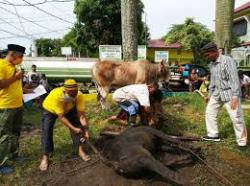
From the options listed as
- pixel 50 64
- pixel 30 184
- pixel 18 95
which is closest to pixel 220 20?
pixel 18 95

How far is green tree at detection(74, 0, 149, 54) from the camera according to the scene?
87.6 feet

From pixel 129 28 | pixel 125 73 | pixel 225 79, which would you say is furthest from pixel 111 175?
pixel 129 28

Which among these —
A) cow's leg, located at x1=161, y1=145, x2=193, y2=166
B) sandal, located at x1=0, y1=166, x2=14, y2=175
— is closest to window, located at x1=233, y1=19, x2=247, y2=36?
cow's leg, located at x1=161, y1=145, x2=193, y2=166

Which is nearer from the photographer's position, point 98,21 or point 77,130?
point 77,130

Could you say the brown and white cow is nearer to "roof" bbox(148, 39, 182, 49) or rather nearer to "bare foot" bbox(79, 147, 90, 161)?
"bare foot" bbox(79, 147, 90, 161)

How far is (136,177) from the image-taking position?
5.73m

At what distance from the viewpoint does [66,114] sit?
264 inches

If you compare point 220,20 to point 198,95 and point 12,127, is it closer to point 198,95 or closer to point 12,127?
point 198,95

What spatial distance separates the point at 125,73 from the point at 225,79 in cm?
323

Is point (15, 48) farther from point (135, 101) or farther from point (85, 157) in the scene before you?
point (135, 101)

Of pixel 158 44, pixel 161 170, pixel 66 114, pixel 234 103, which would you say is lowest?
pixel 161 170

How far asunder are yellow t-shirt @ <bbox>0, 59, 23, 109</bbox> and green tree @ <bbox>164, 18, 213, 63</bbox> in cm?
2808

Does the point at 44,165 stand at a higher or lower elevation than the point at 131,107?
lower

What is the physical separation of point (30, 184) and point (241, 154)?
11.6ft
